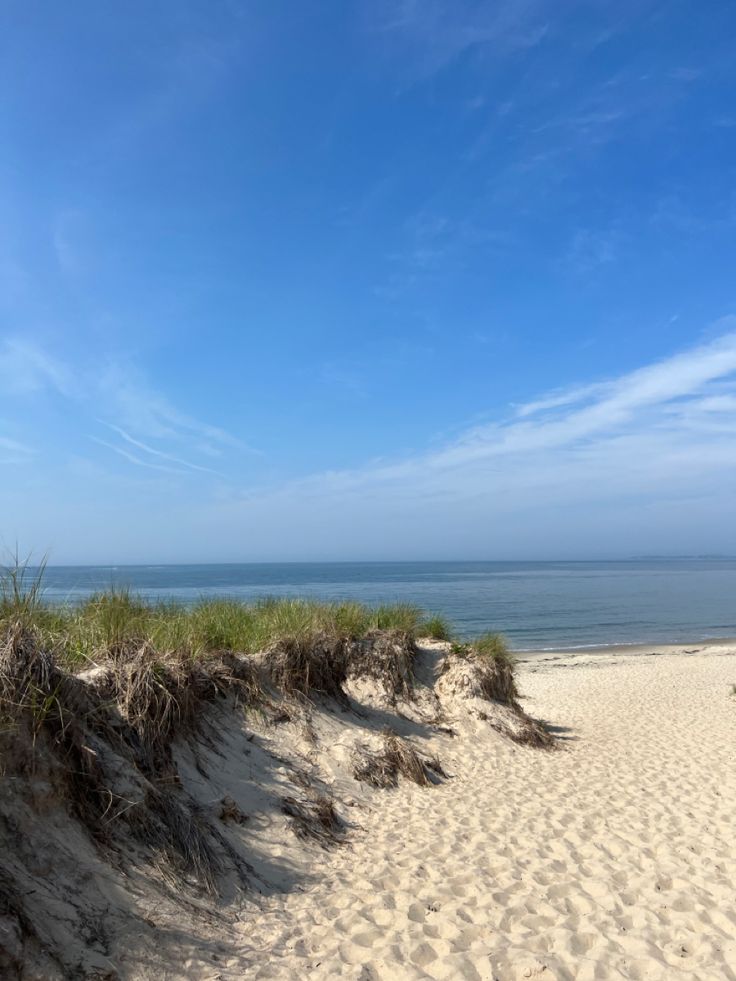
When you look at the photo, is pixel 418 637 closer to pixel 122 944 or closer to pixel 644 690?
pixel 122 944

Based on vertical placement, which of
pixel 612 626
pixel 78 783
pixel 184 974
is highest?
pixel 78 783

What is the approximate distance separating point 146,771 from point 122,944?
1785mm

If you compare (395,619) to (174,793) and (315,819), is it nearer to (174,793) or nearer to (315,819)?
(315,819)

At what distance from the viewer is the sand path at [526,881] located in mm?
4551

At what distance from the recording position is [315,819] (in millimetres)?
6488

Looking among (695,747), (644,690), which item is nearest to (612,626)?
(644,690)

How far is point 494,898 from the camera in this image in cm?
548

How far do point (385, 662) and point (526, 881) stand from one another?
5.21 metres

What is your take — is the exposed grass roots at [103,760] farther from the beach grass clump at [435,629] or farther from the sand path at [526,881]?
the beach grass clump at [435,629]

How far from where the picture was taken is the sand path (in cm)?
455

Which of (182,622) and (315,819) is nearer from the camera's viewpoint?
(315,819)

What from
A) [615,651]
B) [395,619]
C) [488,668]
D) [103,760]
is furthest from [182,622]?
[615,651]

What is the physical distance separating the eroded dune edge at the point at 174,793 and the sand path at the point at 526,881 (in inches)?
10.9

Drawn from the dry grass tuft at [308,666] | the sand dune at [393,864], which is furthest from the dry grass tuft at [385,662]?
the dry grass tuft at [308,666]
